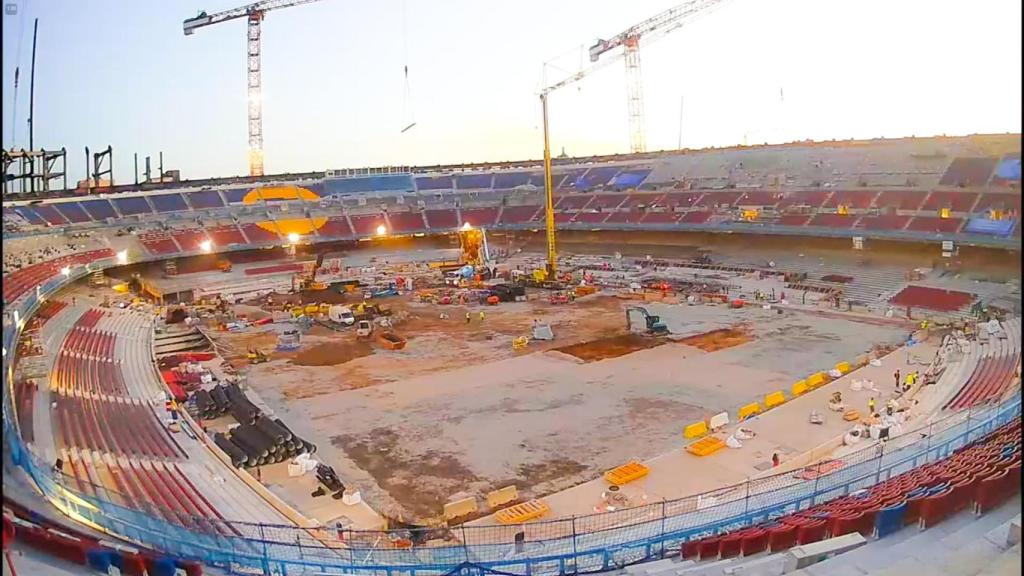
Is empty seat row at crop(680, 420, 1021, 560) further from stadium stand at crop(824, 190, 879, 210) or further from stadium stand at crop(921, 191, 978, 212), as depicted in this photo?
stadium stand at crop(824, 190, 879, 210)

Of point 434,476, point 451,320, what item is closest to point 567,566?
point 434,476

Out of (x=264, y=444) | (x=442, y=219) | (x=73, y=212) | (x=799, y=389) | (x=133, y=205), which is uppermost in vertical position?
(x=133, y=205)

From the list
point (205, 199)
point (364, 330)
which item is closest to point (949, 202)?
point (364, 330)

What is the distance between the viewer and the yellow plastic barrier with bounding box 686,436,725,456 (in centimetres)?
1800

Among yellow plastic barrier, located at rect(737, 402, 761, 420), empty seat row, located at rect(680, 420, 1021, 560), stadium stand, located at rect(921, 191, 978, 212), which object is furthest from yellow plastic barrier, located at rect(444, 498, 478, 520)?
stadium stand, located at rect(921, 191, 978, 212)

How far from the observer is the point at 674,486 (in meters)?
16.2

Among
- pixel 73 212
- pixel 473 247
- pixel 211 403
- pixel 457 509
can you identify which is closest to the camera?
pixel 457 509

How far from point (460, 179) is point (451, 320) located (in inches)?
1544

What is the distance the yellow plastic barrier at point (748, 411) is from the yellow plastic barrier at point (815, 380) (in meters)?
3.21

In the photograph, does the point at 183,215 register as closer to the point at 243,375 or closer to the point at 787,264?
the point at 243,375

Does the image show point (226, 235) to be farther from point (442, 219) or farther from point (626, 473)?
point (626, 473)

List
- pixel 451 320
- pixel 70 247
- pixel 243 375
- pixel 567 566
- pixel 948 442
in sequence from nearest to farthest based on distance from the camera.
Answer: pixel 567 566 < pixel 948 442 < pixel 243 375 < pixel 451 320 < pixel 70 247

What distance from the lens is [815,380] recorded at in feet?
77.9

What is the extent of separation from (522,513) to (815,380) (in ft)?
42.4
